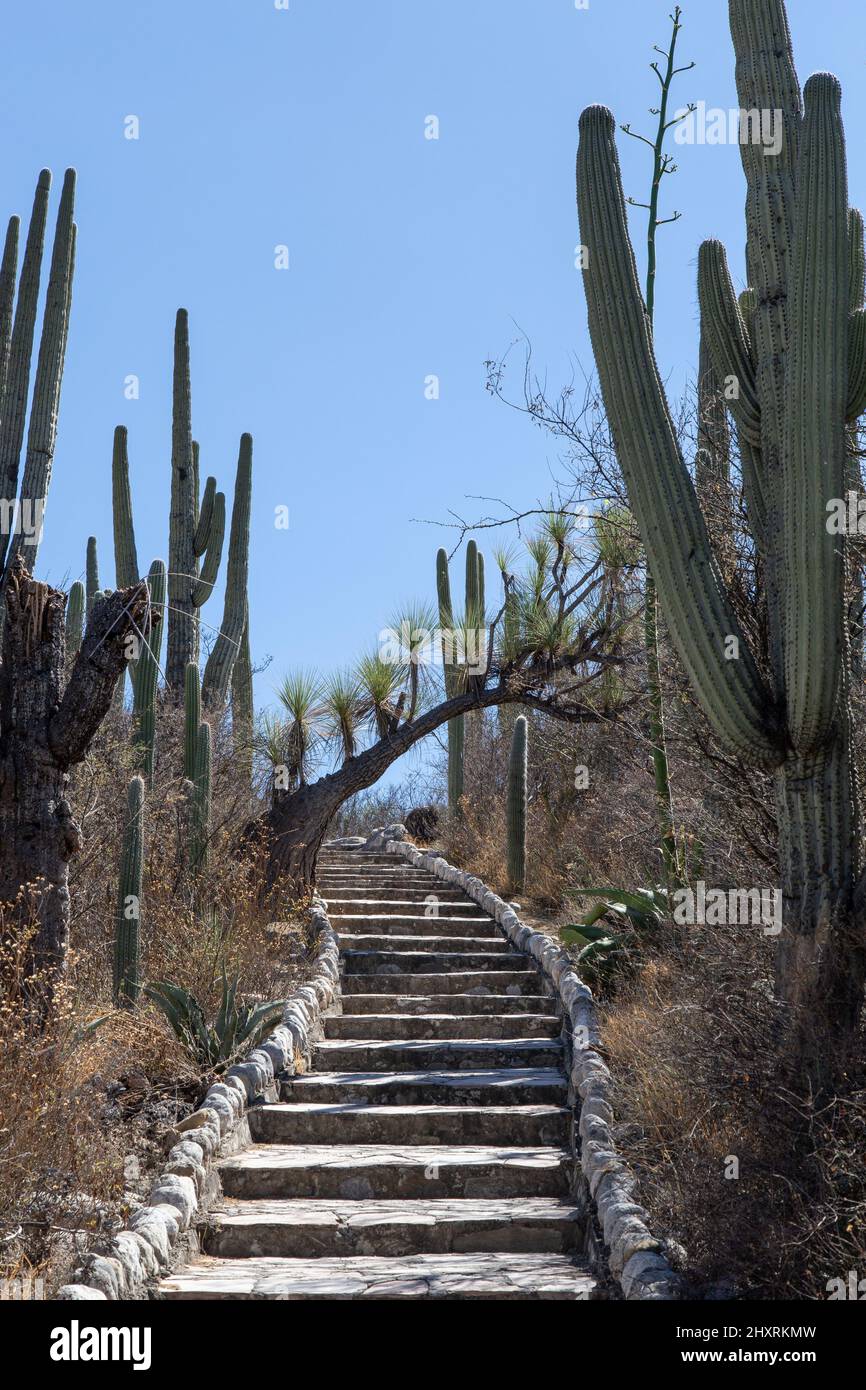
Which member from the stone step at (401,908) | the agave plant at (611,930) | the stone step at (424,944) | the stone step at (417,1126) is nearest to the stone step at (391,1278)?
the stone step at (417,1126)

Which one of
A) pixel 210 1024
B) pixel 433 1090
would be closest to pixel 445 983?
pixel 433 1090

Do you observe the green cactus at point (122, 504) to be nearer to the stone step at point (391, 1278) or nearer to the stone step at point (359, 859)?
the stone step at point (359, 859)

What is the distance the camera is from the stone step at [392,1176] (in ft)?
22.7

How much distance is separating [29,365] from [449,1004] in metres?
7.41

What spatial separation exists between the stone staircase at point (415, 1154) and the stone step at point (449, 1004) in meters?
0.01

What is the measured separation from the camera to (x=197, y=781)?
37.0 feet

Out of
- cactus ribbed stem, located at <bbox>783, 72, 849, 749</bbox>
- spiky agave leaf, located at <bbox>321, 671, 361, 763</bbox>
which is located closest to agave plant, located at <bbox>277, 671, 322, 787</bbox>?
spiky agave leaf, located at <bbox>321, 671, 361, 763</bbox>

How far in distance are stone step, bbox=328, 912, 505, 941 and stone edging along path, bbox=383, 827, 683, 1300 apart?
84 centimetres

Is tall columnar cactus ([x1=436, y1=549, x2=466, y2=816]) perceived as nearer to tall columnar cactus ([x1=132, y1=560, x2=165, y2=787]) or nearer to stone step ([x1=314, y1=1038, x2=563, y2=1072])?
tall columnar cactus ([x1=132, y1=560, x2=165, y2=787])

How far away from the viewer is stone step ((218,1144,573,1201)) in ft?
22.7

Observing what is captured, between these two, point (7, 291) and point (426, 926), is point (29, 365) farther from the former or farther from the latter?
point (426, 926)
